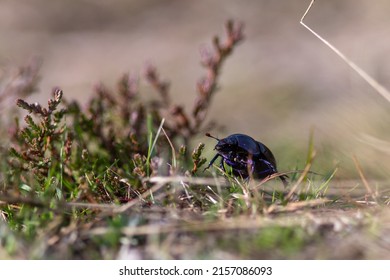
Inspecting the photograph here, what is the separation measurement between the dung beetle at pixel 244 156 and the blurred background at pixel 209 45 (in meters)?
5.00

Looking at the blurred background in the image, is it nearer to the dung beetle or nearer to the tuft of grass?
the dung beetle

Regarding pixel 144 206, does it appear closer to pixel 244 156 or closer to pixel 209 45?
pixel 244 156

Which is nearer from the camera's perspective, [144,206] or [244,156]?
[144,206]

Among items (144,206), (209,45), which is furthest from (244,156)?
(209,45)

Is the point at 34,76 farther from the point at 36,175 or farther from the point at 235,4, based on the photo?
the point at 235,4

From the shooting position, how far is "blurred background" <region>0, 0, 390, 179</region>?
11.5 metres

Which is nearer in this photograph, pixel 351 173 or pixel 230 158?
pixel 230 158

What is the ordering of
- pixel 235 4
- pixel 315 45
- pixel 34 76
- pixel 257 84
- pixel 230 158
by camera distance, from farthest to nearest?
pixel 235 4, pixel 315 45, pixel 257 84, pixel 34 76, pixel 230 158

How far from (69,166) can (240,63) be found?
1023 cm

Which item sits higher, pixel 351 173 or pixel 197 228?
pixel 351 173

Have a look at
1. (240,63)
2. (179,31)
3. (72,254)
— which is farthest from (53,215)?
(179,31)

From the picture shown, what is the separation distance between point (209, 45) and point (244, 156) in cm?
966

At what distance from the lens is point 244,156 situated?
14.6ft

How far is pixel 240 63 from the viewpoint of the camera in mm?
13914
